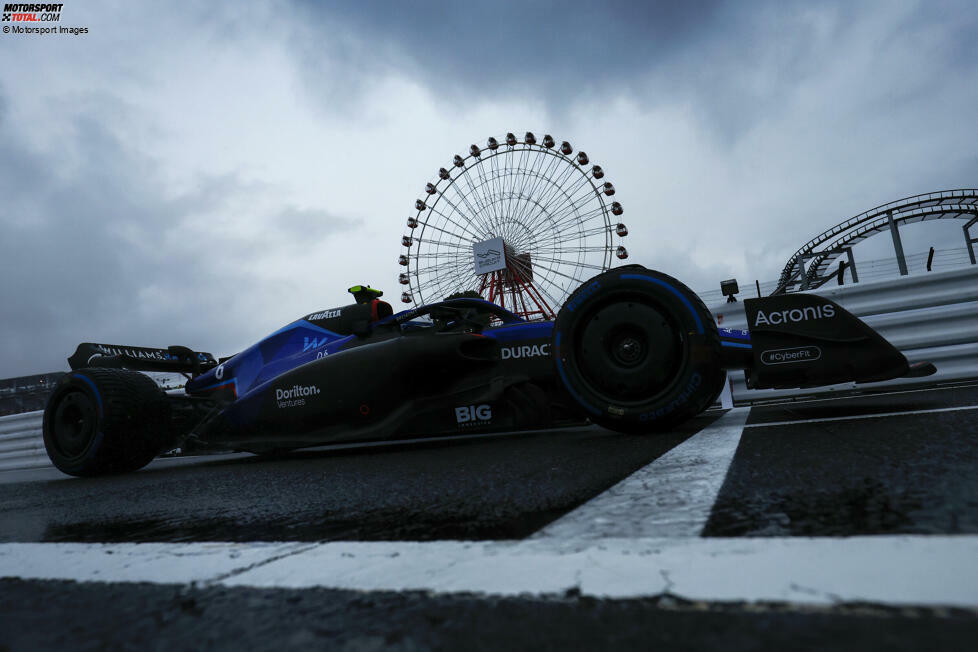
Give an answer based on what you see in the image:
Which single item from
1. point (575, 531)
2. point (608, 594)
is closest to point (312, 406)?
point (575, 531)

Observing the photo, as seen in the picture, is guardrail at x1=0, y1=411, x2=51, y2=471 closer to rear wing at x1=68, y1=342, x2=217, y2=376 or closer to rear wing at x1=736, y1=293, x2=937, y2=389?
rear wing at x1=68, y1=342, x2=217, y2=376

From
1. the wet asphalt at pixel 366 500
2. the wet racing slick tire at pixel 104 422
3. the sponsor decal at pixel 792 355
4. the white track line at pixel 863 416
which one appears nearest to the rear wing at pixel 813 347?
the sponsor decal at pixel 792 355

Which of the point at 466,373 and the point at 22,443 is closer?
the point at 466,373

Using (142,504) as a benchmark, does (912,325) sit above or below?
above

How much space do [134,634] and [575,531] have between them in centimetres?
59

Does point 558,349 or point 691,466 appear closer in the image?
point 691,466

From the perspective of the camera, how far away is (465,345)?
336 centimetres

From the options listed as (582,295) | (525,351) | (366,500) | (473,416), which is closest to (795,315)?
(582,295)

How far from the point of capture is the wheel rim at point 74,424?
3.91 metres

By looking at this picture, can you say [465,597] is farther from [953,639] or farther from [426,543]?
[953,639]

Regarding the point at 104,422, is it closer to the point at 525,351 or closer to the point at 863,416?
the point at 525,351

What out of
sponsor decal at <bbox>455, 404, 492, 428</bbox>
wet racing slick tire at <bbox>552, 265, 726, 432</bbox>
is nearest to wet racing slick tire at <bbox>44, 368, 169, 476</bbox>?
sponsor decal at <bbox>455, 404, 492, 428</bbox>

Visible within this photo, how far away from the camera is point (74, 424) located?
408 centimetres

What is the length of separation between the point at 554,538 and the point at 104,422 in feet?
12.9
